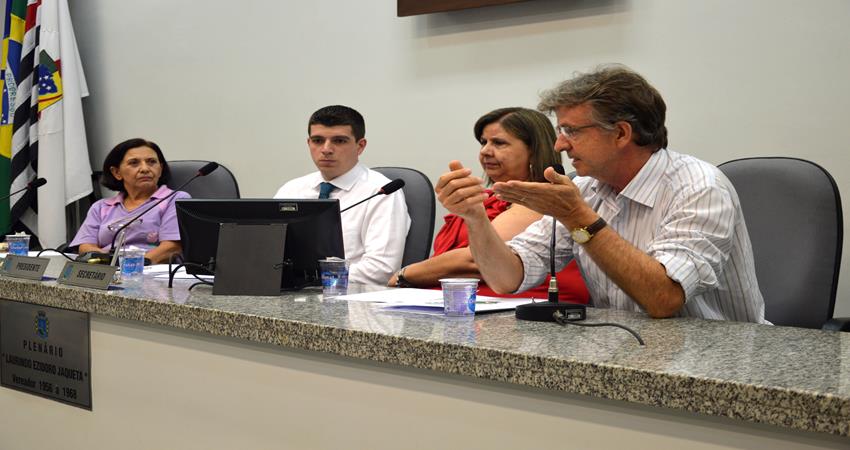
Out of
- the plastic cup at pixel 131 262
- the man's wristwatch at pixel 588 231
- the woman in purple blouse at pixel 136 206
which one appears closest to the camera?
the man's wristwatch at pixel 588 231

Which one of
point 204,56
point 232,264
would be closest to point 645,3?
point 232,264

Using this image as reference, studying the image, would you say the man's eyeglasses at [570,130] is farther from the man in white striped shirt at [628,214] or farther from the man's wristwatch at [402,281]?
the man's wristwatch at [402,281]

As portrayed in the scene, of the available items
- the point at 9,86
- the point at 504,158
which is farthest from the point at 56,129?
the point at 504,158

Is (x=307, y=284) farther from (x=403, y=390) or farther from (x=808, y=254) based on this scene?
(x=808, y=254)

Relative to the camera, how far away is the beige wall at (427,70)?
2355 mm

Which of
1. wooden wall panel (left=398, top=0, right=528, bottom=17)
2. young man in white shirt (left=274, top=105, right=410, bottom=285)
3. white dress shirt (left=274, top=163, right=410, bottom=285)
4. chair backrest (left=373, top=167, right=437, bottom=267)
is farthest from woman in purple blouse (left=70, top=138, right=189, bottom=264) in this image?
wooden wall panel (left=398, top=0, right=528, bottom=17)

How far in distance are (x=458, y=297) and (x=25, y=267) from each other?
1292 mm

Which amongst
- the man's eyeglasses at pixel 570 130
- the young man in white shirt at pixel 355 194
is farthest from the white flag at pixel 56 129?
the man's eyeglasses at pixel 570 130

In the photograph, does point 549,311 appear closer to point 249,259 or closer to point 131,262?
point 249,259

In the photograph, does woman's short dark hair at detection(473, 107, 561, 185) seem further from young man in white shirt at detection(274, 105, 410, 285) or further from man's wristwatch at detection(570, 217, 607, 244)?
man's wristwatch at detection(570, 217, 607, 244)

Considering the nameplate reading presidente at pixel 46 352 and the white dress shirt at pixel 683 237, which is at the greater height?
the white dress shirt at pixel 683 237

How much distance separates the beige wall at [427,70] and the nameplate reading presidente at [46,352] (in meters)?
1.59

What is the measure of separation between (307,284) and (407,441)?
790 mm

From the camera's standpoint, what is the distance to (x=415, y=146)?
3.15 m
